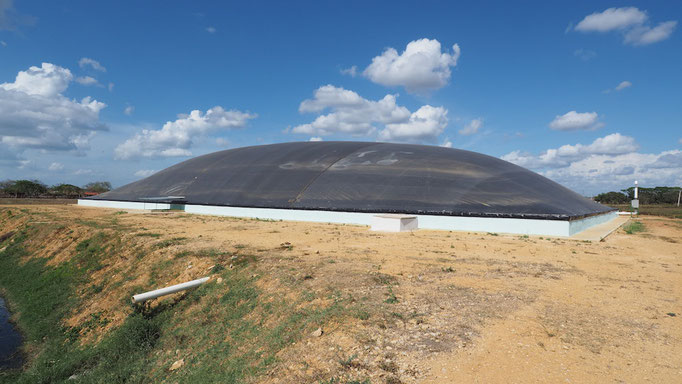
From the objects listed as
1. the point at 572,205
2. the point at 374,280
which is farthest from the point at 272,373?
→ the point at 572,205

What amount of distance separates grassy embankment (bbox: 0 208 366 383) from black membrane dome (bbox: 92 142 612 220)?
52.9 ft

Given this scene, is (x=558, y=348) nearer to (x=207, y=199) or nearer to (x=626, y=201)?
(x=207, y=199)

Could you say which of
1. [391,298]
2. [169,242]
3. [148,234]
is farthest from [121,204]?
[391,298]

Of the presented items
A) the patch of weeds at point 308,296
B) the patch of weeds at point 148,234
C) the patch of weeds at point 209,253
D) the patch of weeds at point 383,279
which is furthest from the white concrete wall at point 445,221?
the patch of weeds at point 308,296

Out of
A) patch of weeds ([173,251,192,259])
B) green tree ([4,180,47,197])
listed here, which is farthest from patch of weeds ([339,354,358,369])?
green tree ([4,180,47,197])

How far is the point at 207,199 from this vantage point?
36375 millimetres

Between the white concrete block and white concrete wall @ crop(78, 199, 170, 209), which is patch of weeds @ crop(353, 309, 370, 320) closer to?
the white concrete block

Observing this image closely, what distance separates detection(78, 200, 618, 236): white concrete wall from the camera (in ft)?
77.2

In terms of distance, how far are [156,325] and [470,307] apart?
30.0 feet

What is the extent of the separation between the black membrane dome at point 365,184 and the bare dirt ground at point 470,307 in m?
9.28

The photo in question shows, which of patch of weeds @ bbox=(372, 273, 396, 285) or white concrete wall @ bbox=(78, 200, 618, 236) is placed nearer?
patch of weeds @ bbox=(372, 273, 396, 285)

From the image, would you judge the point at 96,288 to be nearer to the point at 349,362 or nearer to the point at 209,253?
the point at 209,253

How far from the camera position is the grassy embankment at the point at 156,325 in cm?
816

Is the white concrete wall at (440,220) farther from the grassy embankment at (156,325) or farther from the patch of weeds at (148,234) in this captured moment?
the grassy embankment at (156,325)
